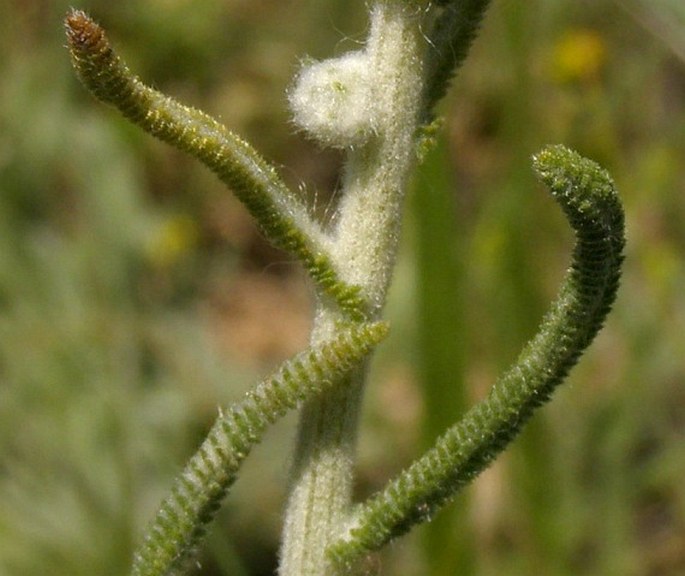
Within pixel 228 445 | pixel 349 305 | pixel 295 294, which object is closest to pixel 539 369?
pixel 349 305

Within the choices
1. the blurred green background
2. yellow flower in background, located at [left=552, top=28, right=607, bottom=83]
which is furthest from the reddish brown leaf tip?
yellow flower in background, located at [left=552, top=28, right=607, bottom=83]

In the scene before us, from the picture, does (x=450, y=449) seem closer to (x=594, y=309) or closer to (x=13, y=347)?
(x=594, y=309)

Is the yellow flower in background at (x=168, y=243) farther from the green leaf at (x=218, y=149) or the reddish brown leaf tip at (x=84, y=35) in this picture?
the reddish brown leaf tip at (x=84, y=35)

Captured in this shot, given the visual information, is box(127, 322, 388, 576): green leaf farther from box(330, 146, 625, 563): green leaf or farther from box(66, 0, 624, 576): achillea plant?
box(330, 146, 625, 563): green leaf

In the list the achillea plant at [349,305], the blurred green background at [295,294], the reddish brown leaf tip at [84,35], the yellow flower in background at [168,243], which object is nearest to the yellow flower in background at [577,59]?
the blurred green background at [295,294]

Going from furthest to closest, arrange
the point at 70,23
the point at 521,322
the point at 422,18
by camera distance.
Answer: the point at 521,322, the point at 422,18, the point at 70,23

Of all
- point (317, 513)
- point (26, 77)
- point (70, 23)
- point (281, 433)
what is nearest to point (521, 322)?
point (281, 433)
